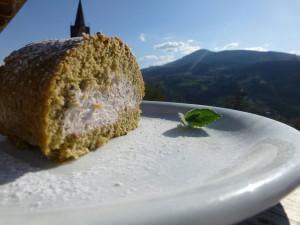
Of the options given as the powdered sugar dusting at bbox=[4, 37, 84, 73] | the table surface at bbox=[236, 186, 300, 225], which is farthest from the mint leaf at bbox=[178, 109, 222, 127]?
the powdered sugar dusting at bbox=[4, 37, 84, 73]

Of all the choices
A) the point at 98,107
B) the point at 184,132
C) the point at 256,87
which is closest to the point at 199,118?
the point at 184,132

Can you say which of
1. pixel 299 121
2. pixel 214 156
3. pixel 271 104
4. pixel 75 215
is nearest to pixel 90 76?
pixel 214 156

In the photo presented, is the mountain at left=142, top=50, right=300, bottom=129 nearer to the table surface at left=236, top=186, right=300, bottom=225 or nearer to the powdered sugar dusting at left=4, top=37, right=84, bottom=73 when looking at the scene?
the powdered sugar dusting at left=4, top=37, right=84, bottom=73

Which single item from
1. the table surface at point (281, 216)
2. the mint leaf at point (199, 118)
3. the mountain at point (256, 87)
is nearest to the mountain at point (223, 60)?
the mountain at point (256, 87)

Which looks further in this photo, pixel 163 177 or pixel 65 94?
pixel 65 94

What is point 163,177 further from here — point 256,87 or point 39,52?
point 256,87
